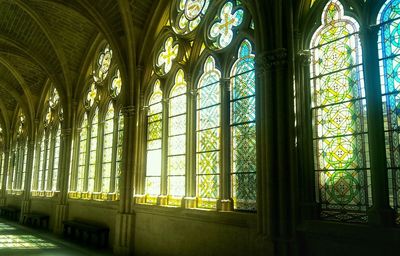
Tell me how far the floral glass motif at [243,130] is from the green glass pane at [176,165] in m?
1.75

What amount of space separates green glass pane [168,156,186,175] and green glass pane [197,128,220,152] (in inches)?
27.0

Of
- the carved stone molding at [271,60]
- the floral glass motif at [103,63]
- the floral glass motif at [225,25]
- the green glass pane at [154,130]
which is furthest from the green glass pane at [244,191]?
the floral glass motif at [103,63]

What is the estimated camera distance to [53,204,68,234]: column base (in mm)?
14131

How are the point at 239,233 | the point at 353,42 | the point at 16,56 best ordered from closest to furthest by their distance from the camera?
the point at 353,42 < the point at 239,233 < the point at 16,56

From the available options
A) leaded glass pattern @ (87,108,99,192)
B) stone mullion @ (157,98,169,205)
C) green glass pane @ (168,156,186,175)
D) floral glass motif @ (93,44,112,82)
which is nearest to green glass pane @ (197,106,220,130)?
green glass pane @ (168,156,186,175)

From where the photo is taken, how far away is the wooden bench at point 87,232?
11125 millimetres

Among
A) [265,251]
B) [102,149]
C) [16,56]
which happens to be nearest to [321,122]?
[265,251]

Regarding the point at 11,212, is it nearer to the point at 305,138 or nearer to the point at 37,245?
the point at 37,245

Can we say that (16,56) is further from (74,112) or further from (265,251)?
(265,251)

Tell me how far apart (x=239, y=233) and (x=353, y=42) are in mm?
3990

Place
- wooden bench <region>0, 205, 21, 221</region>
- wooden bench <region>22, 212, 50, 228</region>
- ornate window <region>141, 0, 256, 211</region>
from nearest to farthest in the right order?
ornate window <region>141, 0, 256, 211</region> < wooden bench <region>22, 212, 50, 228</region> < wooden bench <region>0, 205, 21, 221</region>

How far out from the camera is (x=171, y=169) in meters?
9.33

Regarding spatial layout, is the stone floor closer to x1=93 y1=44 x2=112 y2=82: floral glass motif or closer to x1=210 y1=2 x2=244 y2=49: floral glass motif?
x1=93 y1=44 x2=112 y2=82: floral glass motif

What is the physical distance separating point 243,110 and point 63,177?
Result: 32.4 feet
